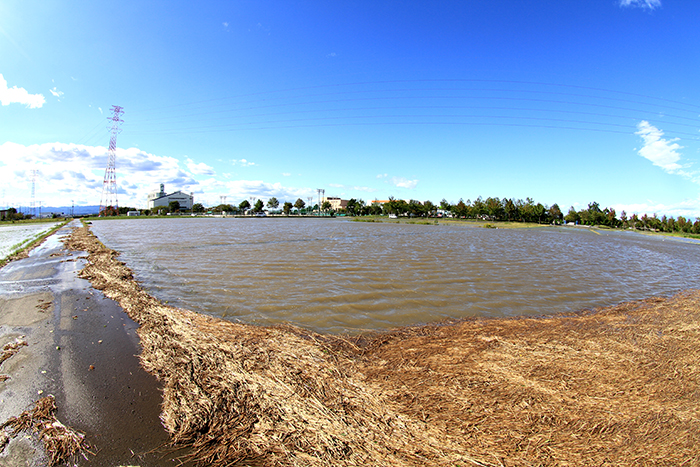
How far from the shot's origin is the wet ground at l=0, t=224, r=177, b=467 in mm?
2973

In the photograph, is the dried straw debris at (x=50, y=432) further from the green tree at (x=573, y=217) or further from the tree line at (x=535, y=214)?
the green tree at (x=573, y=217)

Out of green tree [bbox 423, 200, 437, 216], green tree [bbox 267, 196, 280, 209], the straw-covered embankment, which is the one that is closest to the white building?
green tree [bbox 267, 196, 280, 209]

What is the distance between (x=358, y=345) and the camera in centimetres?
554

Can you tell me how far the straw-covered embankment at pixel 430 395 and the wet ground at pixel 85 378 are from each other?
27cm

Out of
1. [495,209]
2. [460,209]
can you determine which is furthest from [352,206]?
[495,209]

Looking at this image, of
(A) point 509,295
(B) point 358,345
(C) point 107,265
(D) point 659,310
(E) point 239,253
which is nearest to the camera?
(B) point 358,345

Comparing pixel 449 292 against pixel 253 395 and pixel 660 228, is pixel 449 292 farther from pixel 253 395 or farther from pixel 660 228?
pixel 660 228

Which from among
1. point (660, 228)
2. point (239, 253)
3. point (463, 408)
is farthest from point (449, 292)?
point (660, 228)

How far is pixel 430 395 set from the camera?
12.2ft

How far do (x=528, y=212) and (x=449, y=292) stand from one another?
10562 centimetres

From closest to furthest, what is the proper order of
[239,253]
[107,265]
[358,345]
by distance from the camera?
[358,345] → [107,265] → [239,253]

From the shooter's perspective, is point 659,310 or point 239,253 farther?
point 239,253

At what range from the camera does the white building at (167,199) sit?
520ft

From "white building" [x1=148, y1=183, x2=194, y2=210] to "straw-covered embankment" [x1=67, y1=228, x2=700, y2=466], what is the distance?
17633cm
